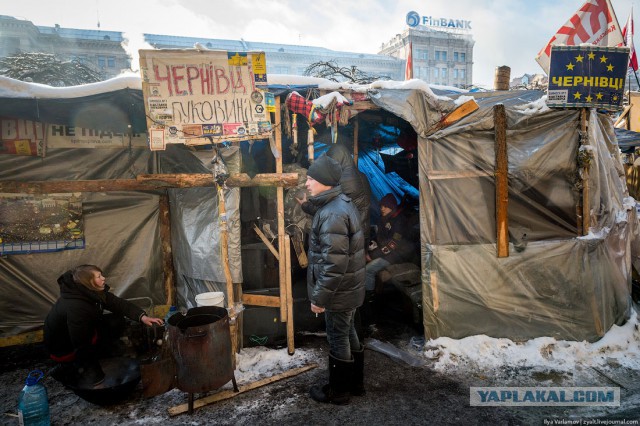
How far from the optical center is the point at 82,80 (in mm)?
8320

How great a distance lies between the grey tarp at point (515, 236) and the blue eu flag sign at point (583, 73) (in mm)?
227

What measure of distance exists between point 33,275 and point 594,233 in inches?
342

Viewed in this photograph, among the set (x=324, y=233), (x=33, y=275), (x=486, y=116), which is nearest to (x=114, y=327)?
(x=33, y=275)

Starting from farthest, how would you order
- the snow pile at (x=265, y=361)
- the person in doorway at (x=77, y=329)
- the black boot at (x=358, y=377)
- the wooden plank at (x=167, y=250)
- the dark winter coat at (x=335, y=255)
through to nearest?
the wooden plank at (x=167, y=250) → the snow pile at (x=265, y=361) → the black boot at (x=358, y=377) → the person in doorway at (x=77, y=329) → the dark winter coat at (x=335, y=255)

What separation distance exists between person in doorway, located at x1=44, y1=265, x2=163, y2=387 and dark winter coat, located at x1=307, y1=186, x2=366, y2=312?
2208 millimetres

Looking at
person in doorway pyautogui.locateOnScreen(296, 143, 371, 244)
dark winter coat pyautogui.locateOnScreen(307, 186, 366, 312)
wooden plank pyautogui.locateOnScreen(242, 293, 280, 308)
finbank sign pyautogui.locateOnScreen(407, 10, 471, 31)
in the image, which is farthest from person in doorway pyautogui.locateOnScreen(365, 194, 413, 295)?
Answer: finbank sign pyautogui.locateOnScreen(407, 10, 471, 31)

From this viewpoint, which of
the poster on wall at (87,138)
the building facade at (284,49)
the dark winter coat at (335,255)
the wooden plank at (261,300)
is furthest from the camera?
the building facade at (284,49)

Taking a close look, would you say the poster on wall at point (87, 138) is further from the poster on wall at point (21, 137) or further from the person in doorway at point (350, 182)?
the person in doorway at point (350, 182)

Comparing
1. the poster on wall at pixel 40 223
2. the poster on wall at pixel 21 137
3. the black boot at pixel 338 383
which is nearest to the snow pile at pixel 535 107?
the black boot at pixel 338 383

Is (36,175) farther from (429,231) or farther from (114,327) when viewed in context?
(429,231)

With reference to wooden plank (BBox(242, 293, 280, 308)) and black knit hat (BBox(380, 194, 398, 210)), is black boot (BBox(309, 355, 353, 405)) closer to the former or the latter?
wooden plank (BBox(242, 293, 280, 308))

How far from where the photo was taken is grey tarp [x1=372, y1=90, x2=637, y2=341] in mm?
4836

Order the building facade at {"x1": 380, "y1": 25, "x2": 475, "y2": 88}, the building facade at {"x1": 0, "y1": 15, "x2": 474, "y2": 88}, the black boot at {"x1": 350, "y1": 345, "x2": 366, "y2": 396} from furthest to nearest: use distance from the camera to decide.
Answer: the building facade at {"x1": 380, "y1": 25, "x2": 475, "y2": 88} → the building facade at {"x1": 0, "y1": 15, "x2": 474, "y2": 88} → the black boot at {"x1": 350, "y1": 345, "x2": 366, "y2": 396}

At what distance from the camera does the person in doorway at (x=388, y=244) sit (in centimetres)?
624
